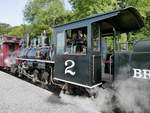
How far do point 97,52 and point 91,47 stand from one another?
15.0 inches

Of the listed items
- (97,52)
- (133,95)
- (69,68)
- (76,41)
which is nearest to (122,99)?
(133,95)

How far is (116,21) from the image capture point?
8984mm

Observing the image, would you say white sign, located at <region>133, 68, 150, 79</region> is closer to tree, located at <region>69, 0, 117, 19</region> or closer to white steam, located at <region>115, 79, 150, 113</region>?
white steam, located at <region>115, 79, 150, 113</region>

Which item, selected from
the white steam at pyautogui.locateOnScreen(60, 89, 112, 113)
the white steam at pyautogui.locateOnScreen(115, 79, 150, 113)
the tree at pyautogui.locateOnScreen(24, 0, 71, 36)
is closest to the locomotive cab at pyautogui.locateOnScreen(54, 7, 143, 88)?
the white steam at pyautogui.locateOnScreen(60, 89, 112, 113)

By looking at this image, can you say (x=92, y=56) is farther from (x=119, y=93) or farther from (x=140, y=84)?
(x=140, y=84)

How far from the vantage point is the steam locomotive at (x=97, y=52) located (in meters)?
7.08

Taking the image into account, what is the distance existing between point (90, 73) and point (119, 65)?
99 centimetres

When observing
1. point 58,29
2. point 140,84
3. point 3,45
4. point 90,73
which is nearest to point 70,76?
point 90,73

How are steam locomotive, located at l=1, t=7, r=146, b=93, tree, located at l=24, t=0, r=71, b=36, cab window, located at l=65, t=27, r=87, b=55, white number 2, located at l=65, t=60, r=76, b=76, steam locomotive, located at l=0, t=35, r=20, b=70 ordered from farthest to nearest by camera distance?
tree, located at l=24, t=0, r=71, b=36 < steam locomotive, located at l=0, t=35, r=20, b=70 < white number 2, located at l=65, t=60, r=76, b=76 < cab window, located at l=65, t=27, r=87, b=55 < steam locomotive, located at l=1, t=7, r=146, b=93

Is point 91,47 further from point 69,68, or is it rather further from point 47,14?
point 47,14

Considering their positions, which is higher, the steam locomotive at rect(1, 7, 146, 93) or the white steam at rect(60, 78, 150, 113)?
the steam locomotive at rect(1, 7, 146, 93)

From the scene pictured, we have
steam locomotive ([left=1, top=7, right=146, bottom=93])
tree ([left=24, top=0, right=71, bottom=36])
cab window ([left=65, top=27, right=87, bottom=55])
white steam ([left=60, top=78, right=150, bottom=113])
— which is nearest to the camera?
white steam ([left=60, top=78, right=150, bottom=113])

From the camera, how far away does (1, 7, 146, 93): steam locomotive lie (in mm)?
7082

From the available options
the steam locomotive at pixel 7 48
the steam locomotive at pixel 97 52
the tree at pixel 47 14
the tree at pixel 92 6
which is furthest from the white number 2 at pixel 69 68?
the tree at pixel 47 14
